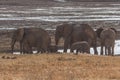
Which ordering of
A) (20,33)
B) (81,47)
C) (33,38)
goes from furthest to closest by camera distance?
(33,38) → (20,33) → (81,47)

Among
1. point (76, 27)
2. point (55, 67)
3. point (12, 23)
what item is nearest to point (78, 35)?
point (76, 27)

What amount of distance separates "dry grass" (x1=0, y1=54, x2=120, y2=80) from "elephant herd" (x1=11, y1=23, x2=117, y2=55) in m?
5.12

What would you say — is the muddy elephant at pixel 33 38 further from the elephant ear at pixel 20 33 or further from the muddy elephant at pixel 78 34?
the muddy elephant at pixel 78 34

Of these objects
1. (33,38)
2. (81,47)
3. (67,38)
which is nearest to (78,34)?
(67,38)

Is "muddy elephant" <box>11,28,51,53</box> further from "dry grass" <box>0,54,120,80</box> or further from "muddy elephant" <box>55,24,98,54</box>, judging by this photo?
"dry grass" <box>0,54,120,80</box>

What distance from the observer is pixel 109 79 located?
52.4 feet

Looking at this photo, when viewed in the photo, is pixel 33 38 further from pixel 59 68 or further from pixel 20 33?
pixel 59 68

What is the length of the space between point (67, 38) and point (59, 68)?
10806 mm

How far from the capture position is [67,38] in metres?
29.4

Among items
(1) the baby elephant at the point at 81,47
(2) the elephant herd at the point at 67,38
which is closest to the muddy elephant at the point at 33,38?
(2) the elephant herd at the point at 67,38

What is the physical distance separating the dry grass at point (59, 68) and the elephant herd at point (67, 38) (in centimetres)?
512

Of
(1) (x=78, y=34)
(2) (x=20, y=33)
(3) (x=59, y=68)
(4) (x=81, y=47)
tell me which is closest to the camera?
(3) (x=59, y=68)

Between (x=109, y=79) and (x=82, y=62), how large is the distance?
470cm

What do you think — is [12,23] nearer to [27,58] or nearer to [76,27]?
[76,27]
